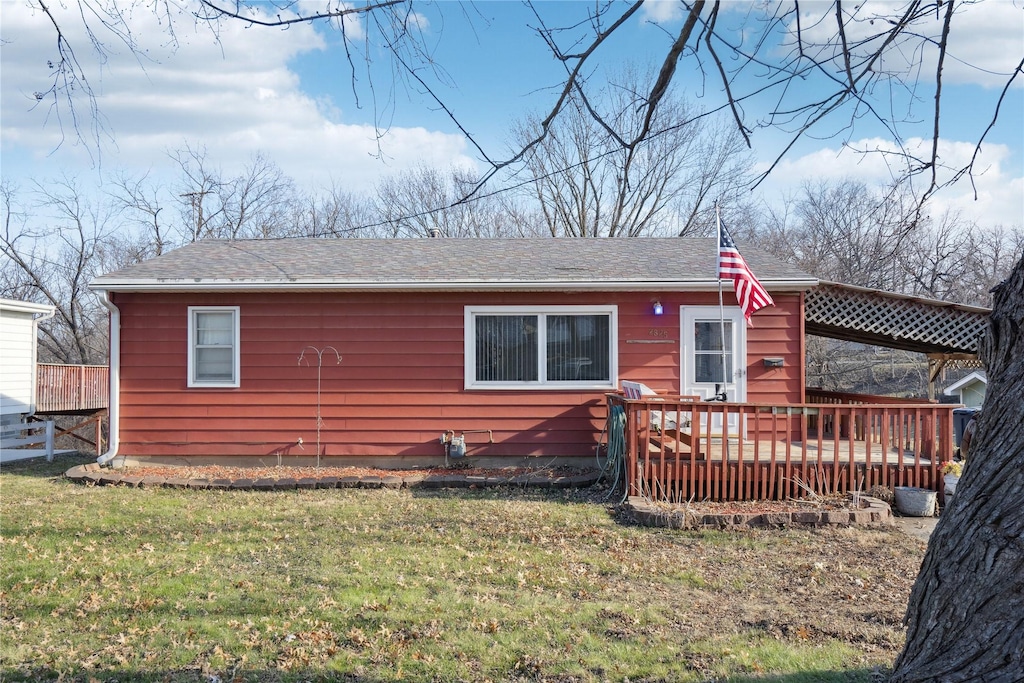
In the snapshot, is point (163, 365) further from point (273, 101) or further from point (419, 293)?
point (273, 101)

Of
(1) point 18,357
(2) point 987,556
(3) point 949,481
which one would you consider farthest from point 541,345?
(1) point 18,357

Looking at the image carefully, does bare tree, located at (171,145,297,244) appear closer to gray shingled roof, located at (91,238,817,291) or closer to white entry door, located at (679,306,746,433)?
gray shingled roof, located at (91,238,817,291)

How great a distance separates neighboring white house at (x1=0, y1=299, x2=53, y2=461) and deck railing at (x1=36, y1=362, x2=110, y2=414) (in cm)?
189

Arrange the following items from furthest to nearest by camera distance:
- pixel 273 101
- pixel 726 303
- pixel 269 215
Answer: pixel 269 215
pixel 726 303
pixel 273 101

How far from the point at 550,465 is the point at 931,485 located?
4536 mm

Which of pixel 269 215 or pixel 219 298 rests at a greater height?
pixel 269 215

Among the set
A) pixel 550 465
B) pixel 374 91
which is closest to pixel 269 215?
pixel 550 465

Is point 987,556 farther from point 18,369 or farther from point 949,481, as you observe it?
point 18,369

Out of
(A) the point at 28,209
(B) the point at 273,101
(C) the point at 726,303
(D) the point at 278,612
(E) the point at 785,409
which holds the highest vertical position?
(A) the point at 28,209

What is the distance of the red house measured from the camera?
1014cm

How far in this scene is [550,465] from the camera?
10.2 m

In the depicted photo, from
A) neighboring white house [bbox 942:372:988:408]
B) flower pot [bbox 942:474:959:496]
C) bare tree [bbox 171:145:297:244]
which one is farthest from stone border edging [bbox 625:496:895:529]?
bare tree [bbox 171:145:297:244]

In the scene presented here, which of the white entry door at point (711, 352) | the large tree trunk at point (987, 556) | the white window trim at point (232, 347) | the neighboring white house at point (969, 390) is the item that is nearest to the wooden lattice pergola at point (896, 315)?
the white entry door at point (711, 352)

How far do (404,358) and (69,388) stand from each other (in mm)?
12489
